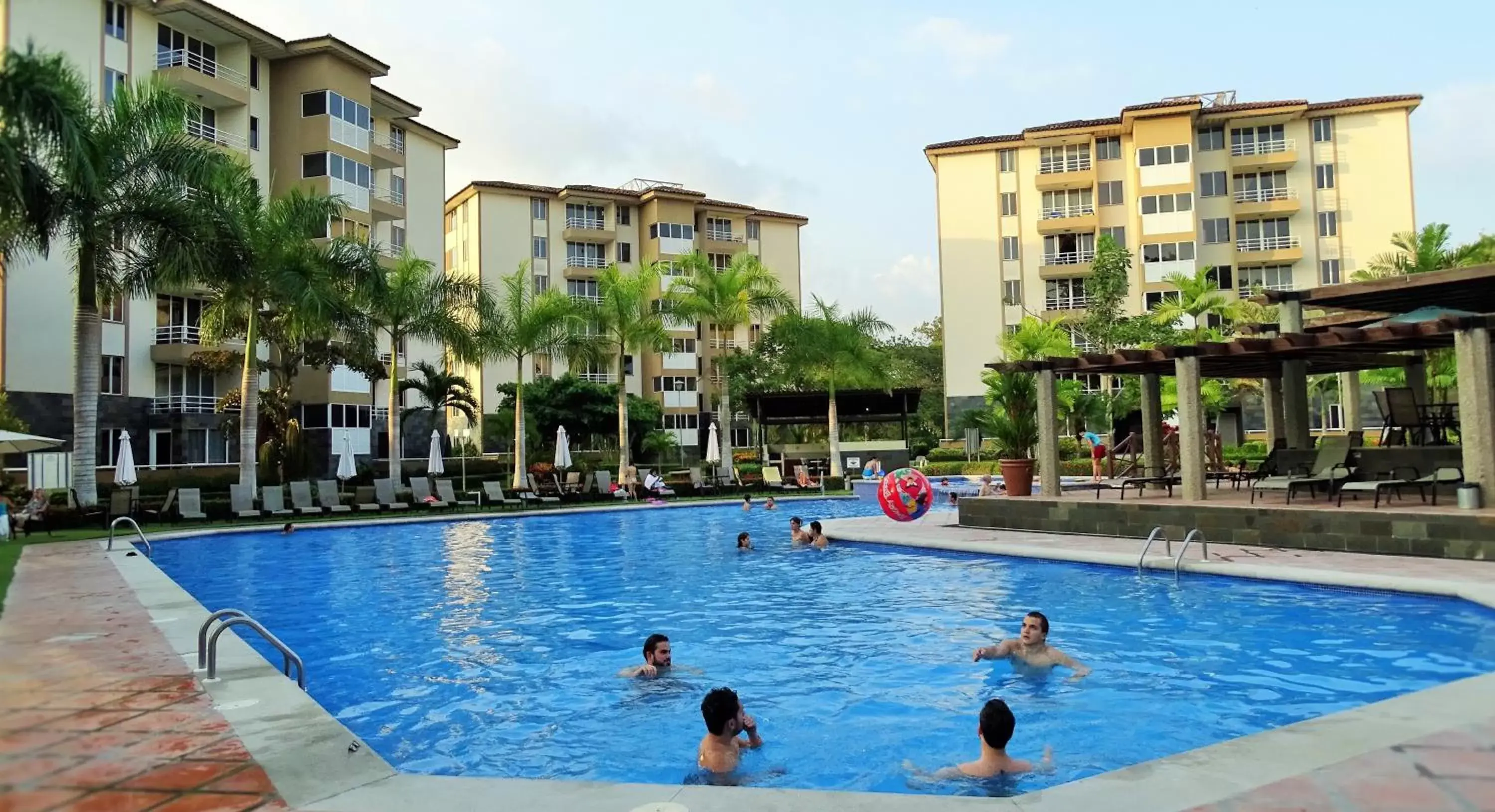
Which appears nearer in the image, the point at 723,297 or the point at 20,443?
the point at 20,443

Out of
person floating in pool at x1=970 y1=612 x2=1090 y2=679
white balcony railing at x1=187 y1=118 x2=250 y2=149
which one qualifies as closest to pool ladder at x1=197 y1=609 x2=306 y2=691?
person floating in pool at x1=970 y1=612 x2=1090 y2=679

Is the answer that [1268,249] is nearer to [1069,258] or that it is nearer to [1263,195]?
[1263,195]

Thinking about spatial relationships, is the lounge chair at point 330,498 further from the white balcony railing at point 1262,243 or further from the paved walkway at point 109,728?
the white balcony railing at point 1262,243

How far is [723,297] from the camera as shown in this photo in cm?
3569

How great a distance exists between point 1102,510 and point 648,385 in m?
45.6

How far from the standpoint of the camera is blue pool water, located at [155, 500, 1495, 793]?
22.0ft

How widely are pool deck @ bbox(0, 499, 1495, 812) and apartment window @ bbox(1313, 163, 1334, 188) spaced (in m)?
50.3

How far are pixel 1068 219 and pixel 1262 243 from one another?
9.58 meters

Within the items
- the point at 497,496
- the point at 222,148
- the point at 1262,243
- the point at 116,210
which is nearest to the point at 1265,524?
the point at 497,496

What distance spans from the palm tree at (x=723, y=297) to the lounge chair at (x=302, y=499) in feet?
46.1

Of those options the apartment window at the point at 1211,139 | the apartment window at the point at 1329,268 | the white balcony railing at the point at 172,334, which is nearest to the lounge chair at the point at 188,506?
the white balcony railing at the point at 172,334

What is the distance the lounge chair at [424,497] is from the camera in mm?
Result: 27188

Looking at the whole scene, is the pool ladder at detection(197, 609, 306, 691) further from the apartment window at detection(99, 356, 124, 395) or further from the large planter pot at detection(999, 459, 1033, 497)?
the apartment window at detection(99, 356, 124, 395)

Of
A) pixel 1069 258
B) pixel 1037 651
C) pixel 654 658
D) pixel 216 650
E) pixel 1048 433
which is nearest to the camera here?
pixel 216 650
